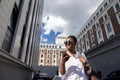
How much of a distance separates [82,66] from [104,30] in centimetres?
2387

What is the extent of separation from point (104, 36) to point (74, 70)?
23.7 metres

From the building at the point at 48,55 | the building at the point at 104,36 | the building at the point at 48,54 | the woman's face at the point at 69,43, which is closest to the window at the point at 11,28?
the woman's face at the point at 69,43

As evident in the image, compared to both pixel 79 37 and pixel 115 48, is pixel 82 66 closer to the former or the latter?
pixel 115 48

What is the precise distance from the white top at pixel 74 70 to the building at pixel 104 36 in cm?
1418

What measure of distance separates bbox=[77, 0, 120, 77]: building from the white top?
14.2m

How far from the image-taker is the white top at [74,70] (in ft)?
4.58

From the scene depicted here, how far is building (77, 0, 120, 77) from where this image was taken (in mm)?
15122

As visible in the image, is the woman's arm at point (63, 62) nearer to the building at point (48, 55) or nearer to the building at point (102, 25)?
the building at point (102, 25)

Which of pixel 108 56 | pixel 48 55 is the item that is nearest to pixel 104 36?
pixel 108 56

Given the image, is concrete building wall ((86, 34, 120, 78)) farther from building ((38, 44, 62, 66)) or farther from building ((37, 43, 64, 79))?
building ((38, 44, 62, 66))

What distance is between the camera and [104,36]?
23.4 meters

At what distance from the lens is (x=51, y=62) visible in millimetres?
68875

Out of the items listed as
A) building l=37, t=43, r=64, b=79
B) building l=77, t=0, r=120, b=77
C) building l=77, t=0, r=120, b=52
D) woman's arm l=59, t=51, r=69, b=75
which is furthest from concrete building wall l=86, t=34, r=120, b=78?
building l=37, t=43, r=64, b=79

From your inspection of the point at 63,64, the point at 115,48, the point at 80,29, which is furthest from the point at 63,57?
the point at 80,29
